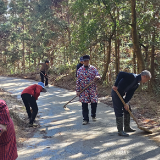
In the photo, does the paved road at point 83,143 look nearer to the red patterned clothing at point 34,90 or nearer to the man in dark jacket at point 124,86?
the man in dark jacket at point 124,86

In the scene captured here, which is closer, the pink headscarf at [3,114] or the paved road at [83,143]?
the pink headscarf at [3,114]

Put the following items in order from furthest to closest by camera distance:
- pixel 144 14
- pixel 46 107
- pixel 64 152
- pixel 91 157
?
pixel 144 14
pixel 46 107
pixel 64 152
pixel 91 157

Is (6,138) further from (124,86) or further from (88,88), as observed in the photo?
(88,88)

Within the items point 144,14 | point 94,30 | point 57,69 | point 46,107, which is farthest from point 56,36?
point 46,107

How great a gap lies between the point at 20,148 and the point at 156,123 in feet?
13.0

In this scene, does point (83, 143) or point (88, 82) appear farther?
point (88, 82)

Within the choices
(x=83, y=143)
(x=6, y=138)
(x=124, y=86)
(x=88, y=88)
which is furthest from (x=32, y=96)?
(x=6, y=138)

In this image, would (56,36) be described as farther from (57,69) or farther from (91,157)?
(91,157)

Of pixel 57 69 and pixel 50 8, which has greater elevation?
pixel 50 8

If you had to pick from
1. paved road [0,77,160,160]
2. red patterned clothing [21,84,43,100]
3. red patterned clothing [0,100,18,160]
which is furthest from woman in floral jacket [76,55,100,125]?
red patterned clothing [0,100,18,160]

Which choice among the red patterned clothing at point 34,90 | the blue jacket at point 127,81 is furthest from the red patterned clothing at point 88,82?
the blue jacket at point 127,81

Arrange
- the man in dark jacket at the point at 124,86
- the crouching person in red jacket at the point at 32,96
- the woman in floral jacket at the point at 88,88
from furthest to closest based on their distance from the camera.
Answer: the woman in floral jacket at the point at 88,88, the crouching person in red jacket at the point at 32,96, the man in dark jacket at the point at 124,86

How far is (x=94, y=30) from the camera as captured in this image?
1304 centimetres

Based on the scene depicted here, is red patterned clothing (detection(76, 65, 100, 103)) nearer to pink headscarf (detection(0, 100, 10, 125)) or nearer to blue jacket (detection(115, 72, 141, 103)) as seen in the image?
blue jacket (detection(115, 72, 141, 103))
